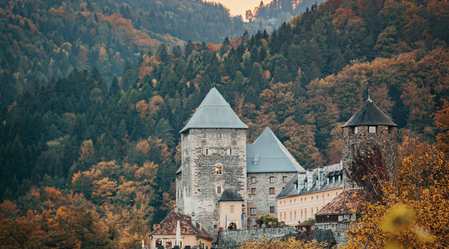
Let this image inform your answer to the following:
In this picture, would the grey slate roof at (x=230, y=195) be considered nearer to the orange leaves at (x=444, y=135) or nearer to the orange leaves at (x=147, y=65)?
the orange leaves at (x=444, y=135)

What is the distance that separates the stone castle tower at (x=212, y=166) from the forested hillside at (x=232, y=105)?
475 inches

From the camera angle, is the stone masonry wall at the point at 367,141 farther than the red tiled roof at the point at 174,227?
No

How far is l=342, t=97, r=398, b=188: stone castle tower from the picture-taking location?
5325 cm

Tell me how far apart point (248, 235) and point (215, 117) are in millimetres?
17583

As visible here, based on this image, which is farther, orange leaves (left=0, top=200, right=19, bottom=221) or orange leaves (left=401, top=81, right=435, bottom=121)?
orange leaves (left=401, top=81, right=435, bottom=121)

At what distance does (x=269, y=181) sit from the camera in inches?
2980

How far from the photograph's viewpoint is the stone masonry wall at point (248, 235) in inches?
2293

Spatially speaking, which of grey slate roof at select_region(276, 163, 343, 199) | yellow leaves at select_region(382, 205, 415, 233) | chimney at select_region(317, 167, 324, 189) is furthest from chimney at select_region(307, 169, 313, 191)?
yellow leaves at select_region(382, 205, 415, 233)

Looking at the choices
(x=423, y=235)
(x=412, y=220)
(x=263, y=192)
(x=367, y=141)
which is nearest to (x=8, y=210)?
(x=263, y=192)

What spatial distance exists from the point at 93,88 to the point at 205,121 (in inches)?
3245

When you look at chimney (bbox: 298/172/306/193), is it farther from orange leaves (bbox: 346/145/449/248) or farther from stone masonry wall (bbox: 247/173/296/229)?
orange leaves (bbox: 346/145/449/248)

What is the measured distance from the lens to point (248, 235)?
62312 mm

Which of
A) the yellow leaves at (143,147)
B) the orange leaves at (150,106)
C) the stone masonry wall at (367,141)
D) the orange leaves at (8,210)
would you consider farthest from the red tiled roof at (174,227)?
the orange leaves at (150,106)

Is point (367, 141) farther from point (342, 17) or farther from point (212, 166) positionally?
point (342, 17)
